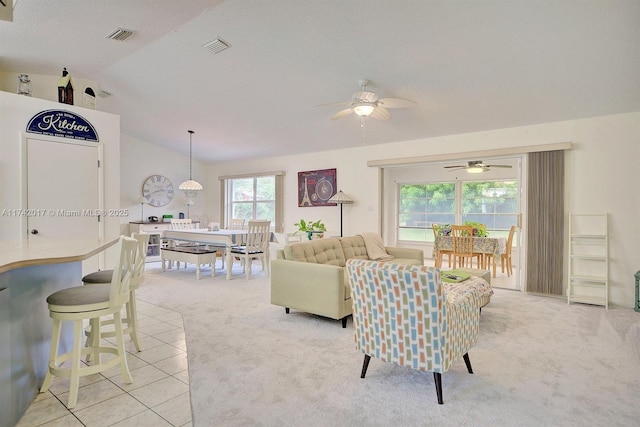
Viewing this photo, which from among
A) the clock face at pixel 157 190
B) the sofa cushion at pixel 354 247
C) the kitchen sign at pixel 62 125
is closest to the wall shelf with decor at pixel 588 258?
the sofa cushion at pixel 354 247

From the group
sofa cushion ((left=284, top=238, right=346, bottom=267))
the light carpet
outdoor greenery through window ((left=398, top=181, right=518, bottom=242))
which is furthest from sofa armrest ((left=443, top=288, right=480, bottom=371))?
outdoor greenery through window ((left=398, top=181, right=518, bottom=242))

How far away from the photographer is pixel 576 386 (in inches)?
91.9

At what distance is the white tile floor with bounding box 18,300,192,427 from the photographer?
1.97 m

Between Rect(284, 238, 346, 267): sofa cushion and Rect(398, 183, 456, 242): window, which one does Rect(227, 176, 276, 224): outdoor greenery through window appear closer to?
Rect(398, 183, 456, 242): window

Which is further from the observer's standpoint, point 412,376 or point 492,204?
point 492,204

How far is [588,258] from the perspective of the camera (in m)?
4.34

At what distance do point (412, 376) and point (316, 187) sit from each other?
4.90 metres

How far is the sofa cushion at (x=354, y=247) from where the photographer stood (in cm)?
463

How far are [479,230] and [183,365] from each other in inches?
205

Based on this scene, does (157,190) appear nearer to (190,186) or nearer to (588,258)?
(190,186)

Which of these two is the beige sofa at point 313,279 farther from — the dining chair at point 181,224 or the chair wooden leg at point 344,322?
the dining chair at point 181,224

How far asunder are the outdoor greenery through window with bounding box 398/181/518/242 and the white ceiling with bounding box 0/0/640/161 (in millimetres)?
3244

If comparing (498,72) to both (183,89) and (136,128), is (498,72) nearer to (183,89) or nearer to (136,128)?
(183,89)

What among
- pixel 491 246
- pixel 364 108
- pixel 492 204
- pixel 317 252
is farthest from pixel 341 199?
pixel 492 204
